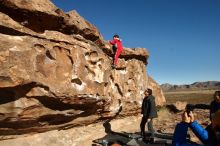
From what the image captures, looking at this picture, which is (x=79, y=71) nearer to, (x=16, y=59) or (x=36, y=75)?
(x=36, y=75)

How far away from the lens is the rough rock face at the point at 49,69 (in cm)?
917

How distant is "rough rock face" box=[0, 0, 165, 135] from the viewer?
30.1ft

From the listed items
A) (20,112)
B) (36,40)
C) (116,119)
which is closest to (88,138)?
(116,119)

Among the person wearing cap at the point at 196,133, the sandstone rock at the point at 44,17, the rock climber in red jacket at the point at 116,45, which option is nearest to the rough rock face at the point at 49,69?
the sandstone rock at the point at 44,17

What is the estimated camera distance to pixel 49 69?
33.5ft

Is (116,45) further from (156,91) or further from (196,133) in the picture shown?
(196,133)

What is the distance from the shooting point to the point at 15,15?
10070mm

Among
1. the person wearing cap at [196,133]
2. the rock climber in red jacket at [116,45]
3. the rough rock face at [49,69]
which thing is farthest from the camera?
the rock climber in red jacket at [116,45]

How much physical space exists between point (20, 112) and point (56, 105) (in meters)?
1.54

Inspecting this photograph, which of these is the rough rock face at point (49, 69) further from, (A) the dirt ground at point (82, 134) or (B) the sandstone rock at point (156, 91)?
(B) the sandstone rock at point (156, 91)

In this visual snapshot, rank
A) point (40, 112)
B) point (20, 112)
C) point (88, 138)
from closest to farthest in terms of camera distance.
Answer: point (20, 112)
point (40, 112)
point (88, 138)

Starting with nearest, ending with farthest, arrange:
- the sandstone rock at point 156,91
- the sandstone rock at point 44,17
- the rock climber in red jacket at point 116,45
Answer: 1. the sandstone rock at point 44,17
2. the rock climber in red jacket at point 116,45
3. the sandstone rock at point 156,91

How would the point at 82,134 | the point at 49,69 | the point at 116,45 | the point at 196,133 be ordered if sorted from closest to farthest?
1. the point at 196,133
2. the point at 49,69
3. the point at 82,134
4. the point at 116,45

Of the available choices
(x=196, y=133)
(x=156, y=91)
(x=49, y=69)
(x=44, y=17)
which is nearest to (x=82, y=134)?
(x=49, y=69)
